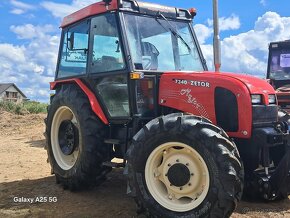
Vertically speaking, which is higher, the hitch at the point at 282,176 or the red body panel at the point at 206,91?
the red body panel at the point at 206,91

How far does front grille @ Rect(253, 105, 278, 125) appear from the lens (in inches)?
200

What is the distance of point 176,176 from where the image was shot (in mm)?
4727

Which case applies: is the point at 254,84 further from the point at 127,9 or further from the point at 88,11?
the point at 88,11

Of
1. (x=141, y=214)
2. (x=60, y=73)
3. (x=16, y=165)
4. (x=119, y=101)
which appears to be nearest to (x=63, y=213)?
(x=141, y=214)

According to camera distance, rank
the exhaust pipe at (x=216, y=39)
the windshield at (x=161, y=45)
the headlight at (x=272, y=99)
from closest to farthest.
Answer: the headlight at (x=272, y=99) → the windshield at (x=161, y=45) → the exhaust pipe at (x=216, y=39)

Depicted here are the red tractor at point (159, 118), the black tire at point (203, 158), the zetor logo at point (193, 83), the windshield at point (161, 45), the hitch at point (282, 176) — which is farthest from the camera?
the windshield at point (161, 45)

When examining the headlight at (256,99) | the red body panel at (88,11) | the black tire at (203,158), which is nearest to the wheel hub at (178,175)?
the black tire at (203,158)

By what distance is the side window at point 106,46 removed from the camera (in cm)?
589

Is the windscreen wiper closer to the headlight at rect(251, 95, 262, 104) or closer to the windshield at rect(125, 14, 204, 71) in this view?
the windshield at rect(125, 14, 204, 71)

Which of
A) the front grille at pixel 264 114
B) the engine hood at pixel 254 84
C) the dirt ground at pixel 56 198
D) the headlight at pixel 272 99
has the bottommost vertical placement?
the dirt ground at pixel 56 198

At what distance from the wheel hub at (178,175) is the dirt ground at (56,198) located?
760mm

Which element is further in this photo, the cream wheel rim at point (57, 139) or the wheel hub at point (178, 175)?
the cream wheel rim at point (57, 139)

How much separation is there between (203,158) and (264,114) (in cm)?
121

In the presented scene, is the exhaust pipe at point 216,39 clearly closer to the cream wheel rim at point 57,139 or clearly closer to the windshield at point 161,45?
the windshield at point 161,45
